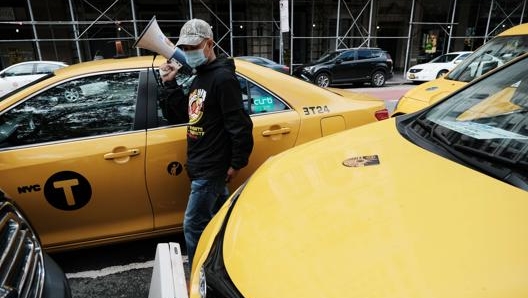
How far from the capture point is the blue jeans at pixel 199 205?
2467 millimetres

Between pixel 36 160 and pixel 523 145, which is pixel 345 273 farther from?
pixel 36 160

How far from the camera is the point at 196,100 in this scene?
7.92ft

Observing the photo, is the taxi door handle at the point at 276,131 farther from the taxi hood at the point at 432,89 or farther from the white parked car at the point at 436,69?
the white parked car at the point at 436,69

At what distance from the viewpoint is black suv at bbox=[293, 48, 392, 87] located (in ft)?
49.0

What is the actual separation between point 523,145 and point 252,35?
18.0 m

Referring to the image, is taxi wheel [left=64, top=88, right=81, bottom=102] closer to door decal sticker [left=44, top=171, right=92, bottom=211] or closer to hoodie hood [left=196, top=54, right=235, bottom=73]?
door decal sticker [left=44, top=171, right=92, bottom=211]

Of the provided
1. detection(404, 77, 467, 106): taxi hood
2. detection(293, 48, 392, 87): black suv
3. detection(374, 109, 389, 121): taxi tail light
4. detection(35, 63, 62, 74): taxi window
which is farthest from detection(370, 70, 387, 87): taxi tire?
detection(374, 109, 389, 121): taxi tail light

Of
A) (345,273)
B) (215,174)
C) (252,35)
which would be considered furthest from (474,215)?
(252,35)

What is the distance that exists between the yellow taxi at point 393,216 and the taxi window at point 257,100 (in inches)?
Answer: 37.4

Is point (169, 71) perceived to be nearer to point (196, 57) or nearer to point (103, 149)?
point (196, 57)

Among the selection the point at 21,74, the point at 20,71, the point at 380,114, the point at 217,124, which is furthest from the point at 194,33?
the point at 20,71

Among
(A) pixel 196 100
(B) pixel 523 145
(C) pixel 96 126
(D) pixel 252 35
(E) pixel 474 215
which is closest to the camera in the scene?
(E) pixel 474 215

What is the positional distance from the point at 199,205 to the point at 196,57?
3.01 feet

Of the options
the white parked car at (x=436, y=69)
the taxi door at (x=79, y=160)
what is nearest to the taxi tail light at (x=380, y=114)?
the taxi door at (x=79, y=160)
